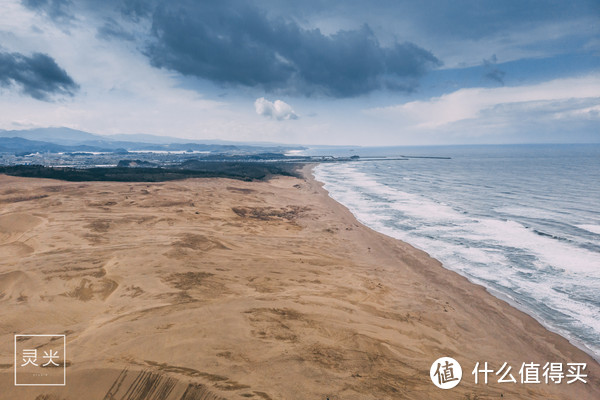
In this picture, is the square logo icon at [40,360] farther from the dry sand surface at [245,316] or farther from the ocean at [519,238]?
the ocean at [519,238]

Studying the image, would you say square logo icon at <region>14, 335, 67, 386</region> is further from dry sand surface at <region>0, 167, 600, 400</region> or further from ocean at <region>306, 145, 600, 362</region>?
ocean at <region>306, 145, 600, 362</region>

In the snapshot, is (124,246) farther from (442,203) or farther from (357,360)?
(442,203)

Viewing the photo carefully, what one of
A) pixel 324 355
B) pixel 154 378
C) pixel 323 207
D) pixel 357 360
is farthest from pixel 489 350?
pixel 323 207

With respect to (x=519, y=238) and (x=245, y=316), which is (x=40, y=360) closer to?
(x=245, y=316)

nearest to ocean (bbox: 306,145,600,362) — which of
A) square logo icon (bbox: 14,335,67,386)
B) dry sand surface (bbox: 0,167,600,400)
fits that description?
dry sand surface (bbox: 0,167,600,400)

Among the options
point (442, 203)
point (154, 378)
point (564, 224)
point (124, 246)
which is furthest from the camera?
point (442, 203)

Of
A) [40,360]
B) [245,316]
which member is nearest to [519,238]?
[245,316]
